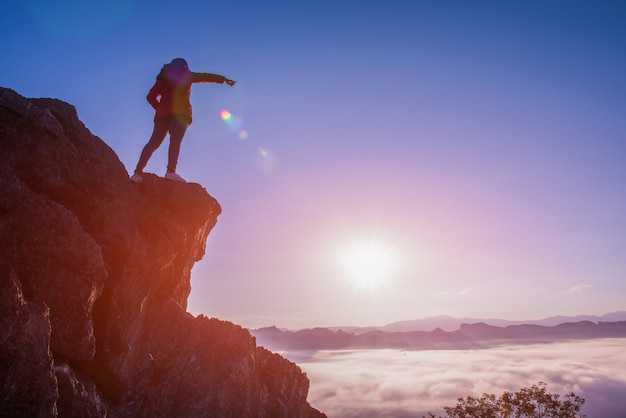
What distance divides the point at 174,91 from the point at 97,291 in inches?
422

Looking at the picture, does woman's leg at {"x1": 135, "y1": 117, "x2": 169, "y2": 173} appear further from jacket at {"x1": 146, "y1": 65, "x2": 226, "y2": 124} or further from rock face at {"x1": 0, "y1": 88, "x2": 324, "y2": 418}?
rock face at {"x1": 0, "y1": 88, "x2": 324, "y2": 418}

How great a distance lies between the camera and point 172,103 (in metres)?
18.6

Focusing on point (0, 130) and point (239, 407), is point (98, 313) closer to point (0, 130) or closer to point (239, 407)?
point (0, 130)

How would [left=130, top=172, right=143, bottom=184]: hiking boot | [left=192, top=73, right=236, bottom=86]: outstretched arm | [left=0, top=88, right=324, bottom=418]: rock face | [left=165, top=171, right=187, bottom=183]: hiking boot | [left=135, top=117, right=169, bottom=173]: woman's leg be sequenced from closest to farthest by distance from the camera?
1. [left=0, top=88, right=324, bottom=418]: rock face
2. [left=130, top=172, right=143, bottom=184]: hiking boot
3. [left=135, top=117, right=169, bottom=173]: woman's leg
4. [left=192, top=73, right=236, bottom=86]: outstretched arm
5. [left=165, top=171, right=187, bottom=183]: hiking boot

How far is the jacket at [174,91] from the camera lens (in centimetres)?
1852

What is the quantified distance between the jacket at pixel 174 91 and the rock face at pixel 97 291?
12.5ft

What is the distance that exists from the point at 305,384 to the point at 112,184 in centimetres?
2294

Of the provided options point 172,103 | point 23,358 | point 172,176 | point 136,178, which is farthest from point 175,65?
point 23,358

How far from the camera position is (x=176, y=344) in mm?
20531

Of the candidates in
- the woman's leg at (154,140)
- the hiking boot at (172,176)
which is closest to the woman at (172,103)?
the woman's leg at (154,140)

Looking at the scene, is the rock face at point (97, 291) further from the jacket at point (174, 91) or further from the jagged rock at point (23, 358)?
the jacket at point (174, 91)

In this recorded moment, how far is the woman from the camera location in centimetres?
1844

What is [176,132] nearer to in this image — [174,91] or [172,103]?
[172,103]

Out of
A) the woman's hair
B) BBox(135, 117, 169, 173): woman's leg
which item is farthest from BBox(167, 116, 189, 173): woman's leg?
the woman's hair
